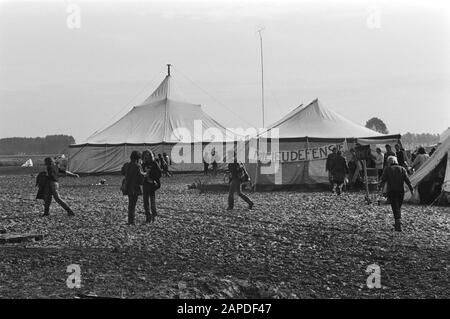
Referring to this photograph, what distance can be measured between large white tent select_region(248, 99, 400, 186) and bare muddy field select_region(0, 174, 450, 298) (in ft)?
26.7

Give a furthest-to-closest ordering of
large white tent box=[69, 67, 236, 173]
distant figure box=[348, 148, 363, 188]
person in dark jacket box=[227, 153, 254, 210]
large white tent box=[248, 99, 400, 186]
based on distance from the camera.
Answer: large white tent box=[69, 67, 236, 173] → large white tent box=[248, 99, 400, 186] → distant figure box=[348, 148, 363, 188] → person in dark jacket box=[227, 153, 254, 210]

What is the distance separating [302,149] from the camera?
26.5 meters

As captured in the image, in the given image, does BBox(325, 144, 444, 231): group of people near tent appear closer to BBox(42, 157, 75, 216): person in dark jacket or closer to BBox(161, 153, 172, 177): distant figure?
BBox(42, 157, 75, 216): person in dark jacket

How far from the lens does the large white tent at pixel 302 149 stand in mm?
26172

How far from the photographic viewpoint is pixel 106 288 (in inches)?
307

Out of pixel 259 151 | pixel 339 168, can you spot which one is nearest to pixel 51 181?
pixel 339 168

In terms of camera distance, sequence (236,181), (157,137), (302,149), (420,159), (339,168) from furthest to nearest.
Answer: (157,137), (302,149), (420,159), (339,168), (236,181)

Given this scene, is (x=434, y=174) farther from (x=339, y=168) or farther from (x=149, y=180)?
(x=149, y=180)

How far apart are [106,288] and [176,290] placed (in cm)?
87

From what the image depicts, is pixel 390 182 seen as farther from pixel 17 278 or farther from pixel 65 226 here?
pixel 17 278

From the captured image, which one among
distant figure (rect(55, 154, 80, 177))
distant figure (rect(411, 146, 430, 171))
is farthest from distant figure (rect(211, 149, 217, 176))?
distant figure (rect(411, 146, 430, 171))

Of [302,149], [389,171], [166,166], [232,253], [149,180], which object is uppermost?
[302,149]

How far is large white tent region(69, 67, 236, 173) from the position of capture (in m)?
41.3

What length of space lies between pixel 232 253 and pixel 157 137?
31470 mm
